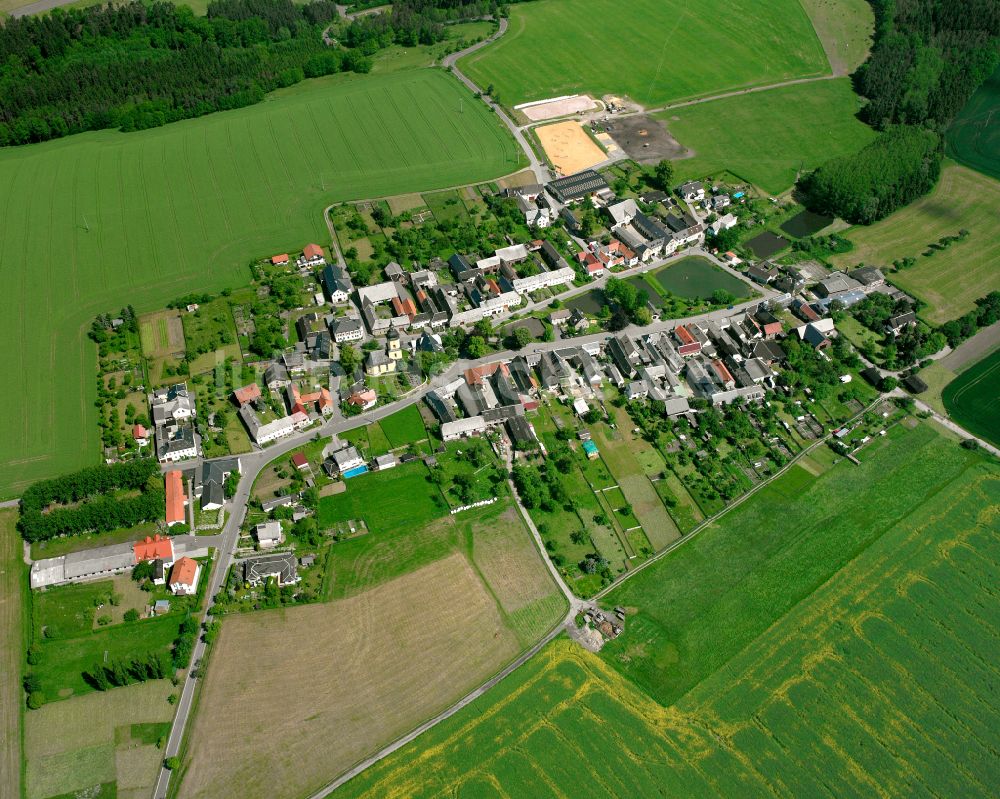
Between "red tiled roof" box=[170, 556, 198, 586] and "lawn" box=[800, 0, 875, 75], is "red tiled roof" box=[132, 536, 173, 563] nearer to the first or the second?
"red tiled roof" box=[170, 556, 198, 586]

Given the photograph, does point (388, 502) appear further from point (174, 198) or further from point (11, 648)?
point (174, 198)

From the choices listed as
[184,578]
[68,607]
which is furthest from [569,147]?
[68,607]

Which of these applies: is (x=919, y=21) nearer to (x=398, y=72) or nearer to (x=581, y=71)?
(x=581, y=71)

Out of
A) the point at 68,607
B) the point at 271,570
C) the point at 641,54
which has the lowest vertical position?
the point at 68,607

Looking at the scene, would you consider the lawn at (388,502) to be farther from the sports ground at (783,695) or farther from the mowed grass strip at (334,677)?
the sports ground at (783,695)

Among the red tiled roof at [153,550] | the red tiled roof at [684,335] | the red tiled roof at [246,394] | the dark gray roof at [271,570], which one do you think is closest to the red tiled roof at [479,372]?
the red tiled roof at [684,335]

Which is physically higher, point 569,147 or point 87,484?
point 569,147
